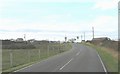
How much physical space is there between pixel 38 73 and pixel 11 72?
2081 millimetres

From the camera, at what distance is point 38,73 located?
21.3 metres

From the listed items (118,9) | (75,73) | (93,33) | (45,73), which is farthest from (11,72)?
(93,33)

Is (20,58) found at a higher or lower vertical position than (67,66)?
higher

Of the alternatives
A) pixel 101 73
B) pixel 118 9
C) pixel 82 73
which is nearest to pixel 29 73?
pixel 82 73

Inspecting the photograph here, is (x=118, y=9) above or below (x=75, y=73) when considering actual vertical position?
above

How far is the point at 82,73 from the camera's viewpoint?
2139 centimetres

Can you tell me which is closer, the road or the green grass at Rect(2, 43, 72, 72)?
the road

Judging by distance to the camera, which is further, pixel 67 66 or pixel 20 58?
pixel 20 58

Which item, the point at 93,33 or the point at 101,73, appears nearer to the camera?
the point at 101,73

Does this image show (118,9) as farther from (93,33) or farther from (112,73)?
(93,33)

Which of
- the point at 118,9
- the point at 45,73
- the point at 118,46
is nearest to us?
the point at 45,73

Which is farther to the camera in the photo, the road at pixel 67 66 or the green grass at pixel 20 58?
the green grass at pixel 20 58

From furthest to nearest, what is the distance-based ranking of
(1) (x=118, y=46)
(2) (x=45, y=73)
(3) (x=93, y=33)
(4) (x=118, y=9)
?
1. (3) (x=93, y=33)
2. (1) (x=118, y=46)
3. (4) (x=118, y=9)
4. (2) (x=45, y=73)

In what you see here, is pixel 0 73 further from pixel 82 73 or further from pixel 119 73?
pixel 119 73
